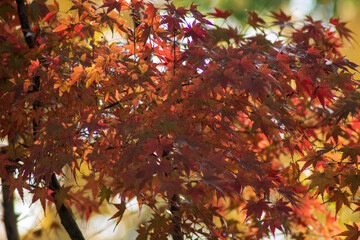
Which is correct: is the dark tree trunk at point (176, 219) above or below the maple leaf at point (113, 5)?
below

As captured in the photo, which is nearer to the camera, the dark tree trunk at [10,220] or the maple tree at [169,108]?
the maple tree at [169,108]

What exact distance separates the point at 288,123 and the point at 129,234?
267 centimetres

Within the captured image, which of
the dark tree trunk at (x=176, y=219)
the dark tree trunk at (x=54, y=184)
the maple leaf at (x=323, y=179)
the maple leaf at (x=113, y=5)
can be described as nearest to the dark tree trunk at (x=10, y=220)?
the dark tree trunk at (x=54, y=184)

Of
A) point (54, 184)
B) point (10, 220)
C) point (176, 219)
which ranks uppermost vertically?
point (10, 220)

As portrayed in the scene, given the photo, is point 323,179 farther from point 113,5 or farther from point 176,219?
point 113,5

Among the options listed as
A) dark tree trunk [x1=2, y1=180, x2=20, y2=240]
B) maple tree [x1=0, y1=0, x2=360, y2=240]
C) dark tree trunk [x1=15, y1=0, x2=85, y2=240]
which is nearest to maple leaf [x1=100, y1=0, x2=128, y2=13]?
maple tree [x1=0, y1=0, x2=360, y2=240]

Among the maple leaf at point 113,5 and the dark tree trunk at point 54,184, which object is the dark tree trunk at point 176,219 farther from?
the maple leaf at point 113,5

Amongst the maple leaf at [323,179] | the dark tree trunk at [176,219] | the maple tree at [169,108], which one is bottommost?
the maple leaf at [323,179]

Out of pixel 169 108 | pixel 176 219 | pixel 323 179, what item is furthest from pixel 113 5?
pixel 323 179

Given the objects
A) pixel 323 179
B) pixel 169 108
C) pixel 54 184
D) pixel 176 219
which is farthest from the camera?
pixel 54 184

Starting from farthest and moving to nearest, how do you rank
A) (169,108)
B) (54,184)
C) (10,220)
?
(10,220), (54,184), (169,108)

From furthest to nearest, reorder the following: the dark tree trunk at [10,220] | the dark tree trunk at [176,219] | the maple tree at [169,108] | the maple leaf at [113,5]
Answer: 1. the dark tree trunk at [10,220]
2. the dark tree trunk at [176,219]
3. the maple leaf at [113,5]
4. the maple tree at [169,108]

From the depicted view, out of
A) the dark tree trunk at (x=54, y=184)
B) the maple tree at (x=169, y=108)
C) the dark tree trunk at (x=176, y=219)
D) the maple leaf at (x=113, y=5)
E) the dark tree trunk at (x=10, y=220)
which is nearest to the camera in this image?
the maple tree at (x=169, y=108)

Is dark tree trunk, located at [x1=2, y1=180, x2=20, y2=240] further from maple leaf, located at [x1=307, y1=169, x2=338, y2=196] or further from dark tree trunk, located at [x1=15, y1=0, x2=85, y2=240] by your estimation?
maple leaf, located at [x1=307, y1=169, x2=338, y2=196]
